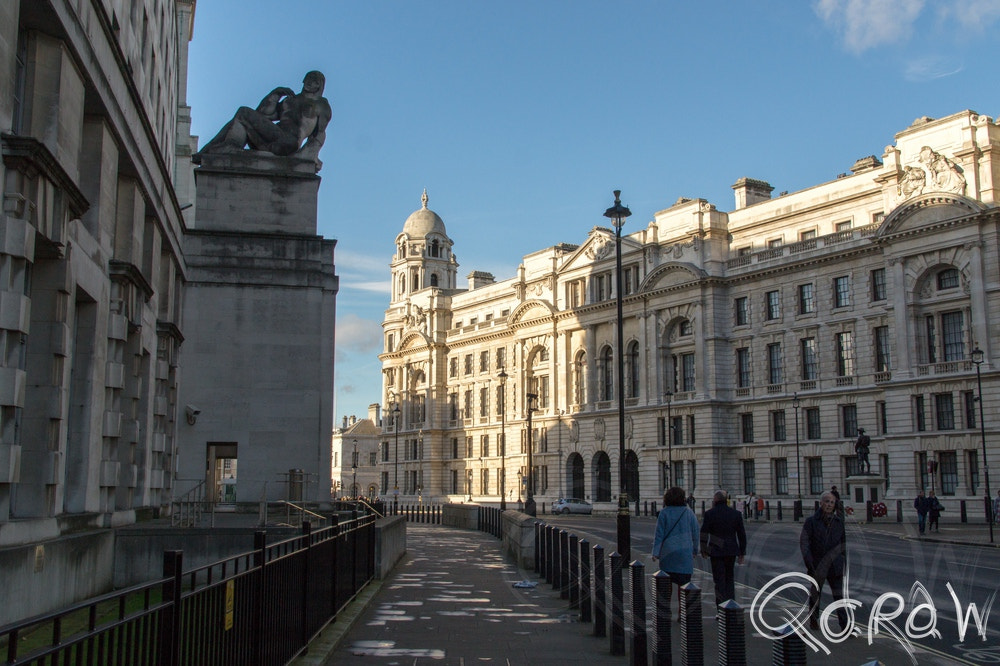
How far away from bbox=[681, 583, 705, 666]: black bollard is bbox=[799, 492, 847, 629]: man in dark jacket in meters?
5.08

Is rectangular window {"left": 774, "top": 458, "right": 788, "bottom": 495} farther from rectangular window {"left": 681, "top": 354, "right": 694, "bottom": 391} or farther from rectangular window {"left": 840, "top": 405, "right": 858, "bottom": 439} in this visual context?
rectangular window {"left": 681, "top": 354, "right": 694, "bottom": 391}

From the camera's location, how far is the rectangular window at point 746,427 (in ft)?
211

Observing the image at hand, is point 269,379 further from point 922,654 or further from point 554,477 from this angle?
point 554,477

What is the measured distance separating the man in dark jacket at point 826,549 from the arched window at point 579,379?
67.7 meters

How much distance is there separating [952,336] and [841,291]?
902cm

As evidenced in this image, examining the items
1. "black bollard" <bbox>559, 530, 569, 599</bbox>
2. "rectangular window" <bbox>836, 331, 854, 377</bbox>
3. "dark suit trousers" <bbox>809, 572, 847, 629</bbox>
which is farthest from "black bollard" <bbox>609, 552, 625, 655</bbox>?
"rectangular window" <bbox>836, 331, 854, 377</bbox>

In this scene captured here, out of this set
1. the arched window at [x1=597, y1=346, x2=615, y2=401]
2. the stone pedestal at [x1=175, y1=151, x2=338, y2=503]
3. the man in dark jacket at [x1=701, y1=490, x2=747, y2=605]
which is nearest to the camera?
the man in dark jacket at [x1=701, y1=490, x2=747, y2=605]

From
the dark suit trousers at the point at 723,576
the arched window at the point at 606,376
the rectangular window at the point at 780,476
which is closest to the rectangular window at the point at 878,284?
the rectangular window at the point at 780,476

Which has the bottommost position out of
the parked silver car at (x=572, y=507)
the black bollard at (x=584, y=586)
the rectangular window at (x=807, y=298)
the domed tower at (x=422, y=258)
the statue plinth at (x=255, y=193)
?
the parked silver car at (x=572, y=507)

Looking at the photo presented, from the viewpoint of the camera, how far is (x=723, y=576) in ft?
42.5

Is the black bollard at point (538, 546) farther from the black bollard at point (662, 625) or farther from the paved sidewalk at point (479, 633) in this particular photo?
the black bollard at point (662, 625)

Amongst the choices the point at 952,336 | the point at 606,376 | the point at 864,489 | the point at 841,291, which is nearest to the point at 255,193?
the point at 864,489

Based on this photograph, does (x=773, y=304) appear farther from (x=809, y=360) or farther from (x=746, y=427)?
(x=746, y=427)

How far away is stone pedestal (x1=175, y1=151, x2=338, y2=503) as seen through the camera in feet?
90.3
